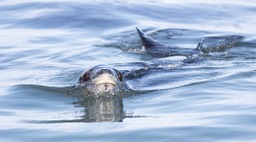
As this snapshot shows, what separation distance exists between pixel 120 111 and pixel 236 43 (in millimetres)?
5931

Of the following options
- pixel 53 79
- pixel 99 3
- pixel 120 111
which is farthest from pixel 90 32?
pixel 120 111

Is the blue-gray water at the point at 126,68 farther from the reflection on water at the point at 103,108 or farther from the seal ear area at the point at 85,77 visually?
the seal ear area at the point at 85,77

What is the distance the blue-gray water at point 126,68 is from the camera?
7.05 m

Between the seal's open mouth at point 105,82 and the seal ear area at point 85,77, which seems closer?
the seal's open mouth at point 105,82

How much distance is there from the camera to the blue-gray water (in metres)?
7.05

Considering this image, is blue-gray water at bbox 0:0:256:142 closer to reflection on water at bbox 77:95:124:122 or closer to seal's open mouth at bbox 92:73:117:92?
reflection on water at bbox 77:95:124:122

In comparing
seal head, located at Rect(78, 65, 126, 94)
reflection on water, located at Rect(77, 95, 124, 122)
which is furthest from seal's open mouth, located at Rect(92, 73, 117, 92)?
reflection on water, located at Rect(77, 95, 124, 122)

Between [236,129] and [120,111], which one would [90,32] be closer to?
[120,111]

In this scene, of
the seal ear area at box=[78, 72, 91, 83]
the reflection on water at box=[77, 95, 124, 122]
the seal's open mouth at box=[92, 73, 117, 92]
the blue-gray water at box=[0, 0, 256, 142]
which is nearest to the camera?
the blue-gray water at box=[0, 0, 256, 142]

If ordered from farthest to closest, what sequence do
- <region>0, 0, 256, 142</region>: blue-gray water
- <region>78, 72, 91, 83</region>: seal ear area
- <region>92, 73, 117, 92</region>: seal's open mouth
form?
<region>78, 72, 91, 83</region>: seal ear area < <region>92, 73, 117, 92</region>: seal's open mouth < <region>0, 0, 256, 142</region>: blue-gray water

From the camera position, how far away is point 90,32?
15.5 metres

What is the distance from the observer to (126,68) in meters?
11.2

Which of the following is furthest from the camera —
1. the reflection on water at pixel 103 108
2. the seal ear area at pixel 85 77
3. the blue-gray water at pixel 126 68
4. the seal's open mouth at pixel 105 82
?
the seal ear area at pixel 85 77

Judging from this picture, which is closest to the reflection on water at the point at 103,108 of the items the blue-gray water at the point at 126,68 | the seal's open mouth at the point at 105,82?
the blue-gray water at the point at 126,68
